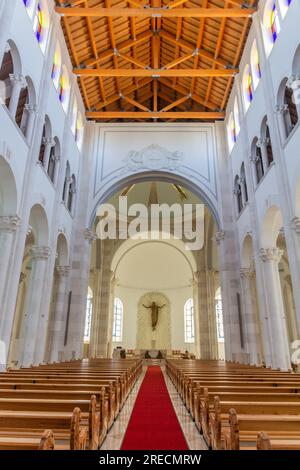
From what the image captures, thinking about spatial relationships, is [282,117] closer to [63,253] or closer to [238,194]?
[238,194]

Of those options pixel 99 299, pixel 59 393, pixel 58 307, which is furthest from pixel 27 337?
pixel 99 299

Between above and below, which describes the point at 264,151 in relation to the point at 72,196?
below

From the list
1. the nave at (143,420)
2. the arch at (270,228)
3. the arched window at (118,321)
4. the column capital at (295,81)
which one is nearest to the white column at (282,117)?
the column capital at (295,81)

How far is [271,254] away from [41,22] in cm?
1242

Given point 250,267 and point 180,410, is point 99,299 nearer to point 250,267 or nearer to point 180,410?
point 250,267

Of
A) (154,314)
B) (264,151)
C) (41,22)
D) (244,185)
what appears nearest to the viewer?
(41,22)

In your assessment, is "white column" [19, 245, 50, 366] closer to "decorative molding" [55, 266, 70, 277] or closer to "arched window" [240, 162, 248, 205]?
"decorative molding" [55, 266, 70, 277]

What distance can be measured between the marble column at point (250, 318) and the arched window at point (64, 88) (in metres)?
11.6

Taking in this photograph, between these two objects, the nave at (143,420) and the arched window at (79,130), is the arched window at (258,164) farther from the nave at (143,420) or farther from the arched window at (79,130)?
the arched window at (79,130)

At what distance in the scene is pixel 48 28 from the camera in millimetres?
11969

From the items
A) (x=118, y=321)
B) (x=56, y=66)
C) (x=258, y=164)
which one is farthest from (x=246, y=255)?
(x=118, y=321)

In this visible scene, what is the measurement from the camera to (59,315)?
47.1 ft

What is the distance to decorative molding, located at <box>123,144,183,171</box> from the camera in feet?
57.6

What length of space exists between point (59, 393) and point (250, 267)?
41.9 feet
